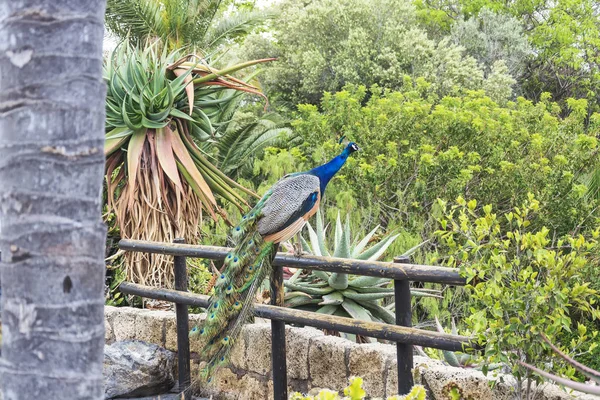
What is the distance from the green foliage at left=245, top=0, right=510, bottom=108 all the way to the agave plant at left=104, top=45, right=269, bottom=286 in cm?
1043

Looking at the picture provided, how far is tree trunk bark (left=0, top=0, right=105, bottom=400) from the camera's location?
1.82 m

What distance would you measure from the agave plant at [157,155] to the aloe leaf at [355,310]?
1641 mm

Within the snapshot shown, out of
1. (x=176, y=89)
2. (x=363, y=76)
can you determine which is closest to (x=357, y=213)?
(x=176, y=89)

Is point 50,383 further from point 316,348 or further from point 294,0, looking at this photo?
point 294,0

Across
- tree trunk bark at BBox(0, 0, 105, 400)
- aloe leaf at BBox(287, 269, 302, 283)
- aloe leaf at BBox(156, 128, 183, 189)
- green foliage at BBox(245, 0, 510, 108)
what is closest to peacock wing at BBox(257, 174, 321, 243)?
aloe leaf at BBox(287, 269, 302, 283)

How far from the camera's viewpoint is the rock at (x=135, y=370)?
5.54m

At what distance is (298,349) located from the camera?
17.0ft

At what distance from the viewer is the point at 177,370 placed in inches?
234

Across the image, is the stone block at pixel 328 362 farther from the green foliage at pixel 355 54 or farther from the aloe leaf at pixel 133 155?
the green foliage at pixel 355 54

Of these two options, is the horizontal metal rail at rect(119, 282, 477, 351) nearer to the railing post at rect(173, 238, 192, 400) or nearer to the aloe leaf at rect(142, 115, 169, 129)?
the railing post at rect(173, 238, 192, 400)

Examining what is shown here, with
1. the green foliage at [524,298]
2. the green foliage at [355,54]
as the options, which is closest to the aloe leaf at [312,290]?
the green foliage at [524,298]

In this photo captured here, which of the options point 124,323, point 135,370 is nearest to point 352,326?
point 135,370

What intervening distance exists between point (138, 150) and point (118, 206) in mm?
479

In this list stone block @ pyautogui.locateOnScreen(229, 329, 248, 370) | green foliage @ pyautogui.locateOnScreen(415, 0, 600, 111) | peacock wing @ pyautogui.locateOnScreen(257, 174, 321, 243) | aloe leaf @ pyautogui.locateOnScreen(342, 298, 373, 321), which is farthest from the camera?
green foliage @ pyautogui.locateOnScreen(415, 0, 600, 111)
